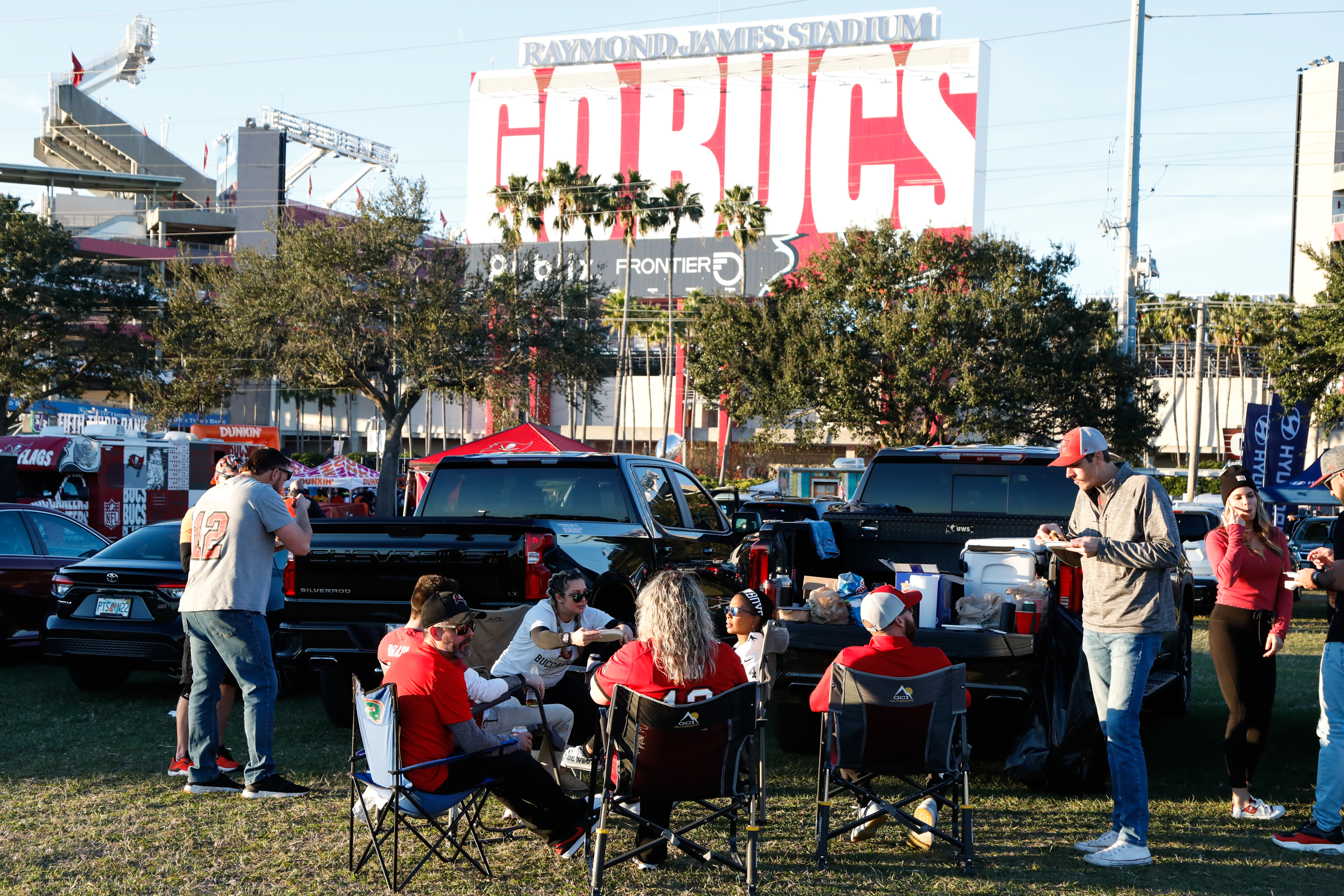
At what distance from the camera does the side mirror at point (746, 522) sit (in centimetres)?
870

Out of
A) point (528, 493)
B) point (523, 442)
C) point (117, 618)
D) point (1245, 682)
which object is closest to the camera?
point (1245, 682)

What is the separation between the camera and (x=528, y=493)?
27.7 feet

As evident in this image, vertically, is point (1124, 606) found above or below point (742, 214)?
below

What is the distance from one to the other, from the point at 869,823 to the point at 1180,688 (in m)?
3.81

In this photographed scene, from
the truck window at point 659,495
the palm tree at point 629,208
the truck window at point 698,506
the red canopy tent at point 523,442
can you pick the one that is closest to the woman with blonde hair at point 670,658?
the truck window at point 659,495

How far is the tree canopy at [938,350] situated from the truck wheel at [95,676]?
79.7 feet

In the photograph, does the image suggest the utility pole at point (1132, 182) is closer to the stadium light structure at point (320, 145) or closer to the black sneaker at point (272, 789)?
the black sneaker at point (272, 789)

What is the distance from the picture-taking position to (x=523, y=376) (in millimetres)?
33281

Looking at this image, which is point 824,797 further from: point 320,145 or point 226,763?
point 320,145

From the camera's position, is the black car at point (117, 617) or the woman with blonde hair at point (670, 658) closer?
the woman with blonde hair at point (670, 658)

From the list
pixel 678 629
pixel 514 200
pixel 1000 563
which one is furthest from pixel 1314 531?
pixel 514 200

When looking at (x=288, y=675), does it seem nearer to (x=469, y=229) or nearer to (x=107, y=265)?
(x=107, y=265)

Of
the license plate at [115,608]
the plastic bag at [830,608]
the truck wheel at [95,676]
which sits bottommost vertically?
the truck wheel at [95,676]

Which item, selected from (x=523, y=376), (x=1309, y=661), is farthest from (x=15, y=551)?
(x=523, y=376)
